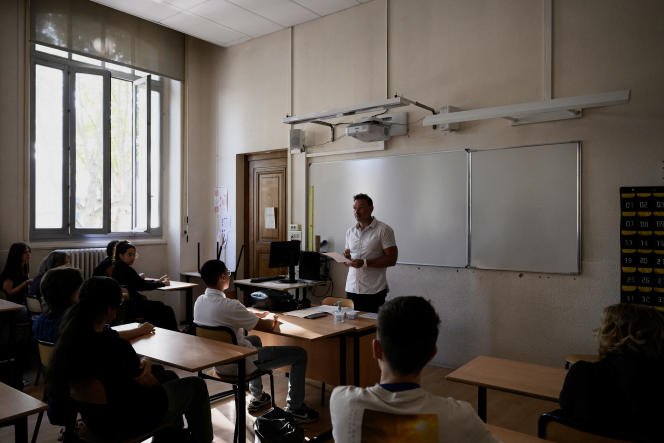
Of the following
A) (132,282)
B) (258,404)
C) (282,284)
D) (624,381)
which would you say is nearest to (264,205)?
(282,284)

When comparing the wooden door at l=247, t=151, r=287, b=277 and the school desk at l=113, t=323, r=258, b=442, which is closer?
the school desk at l=113, t=323, r=258, b=442

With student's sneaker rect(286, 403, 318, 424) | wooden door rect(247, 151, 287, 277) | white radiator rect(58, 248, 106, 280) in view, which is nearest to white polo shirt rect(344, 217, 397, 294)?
student's sneaker rect(286, 403, 318, 424)

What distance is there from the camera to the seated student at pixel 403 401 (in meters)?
1.24

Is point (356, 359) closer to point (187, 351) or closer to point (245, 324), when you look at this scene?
point (245, 324)

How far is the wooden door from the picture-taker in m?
6.51

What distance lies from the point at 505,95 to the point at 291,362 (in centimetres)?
313

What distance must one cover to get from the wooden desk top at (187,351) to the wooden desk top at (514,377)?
119cm

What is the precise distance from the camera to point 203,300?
316 cm

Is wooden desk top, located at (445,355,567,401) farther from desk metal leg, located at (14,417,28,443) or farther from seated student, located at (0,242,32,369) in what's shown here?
seated student, located at (0,242,32,369)

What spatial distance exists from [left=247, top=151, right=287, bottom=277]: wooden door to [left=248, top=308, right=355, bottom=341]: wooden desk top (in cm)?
294

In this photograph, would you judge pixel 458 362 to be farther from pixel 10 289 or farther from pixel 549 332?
pixel 10 289

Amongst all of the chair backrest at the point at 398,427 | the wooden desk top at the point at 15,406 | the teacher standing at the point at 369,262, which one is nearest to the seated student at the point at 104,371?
the wooden desk top at the point at 15,406

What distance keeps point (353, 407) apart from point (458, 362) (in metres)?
3.81

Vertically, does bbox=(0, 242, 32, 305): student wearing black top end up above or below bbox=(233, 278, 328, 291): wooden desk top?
above
